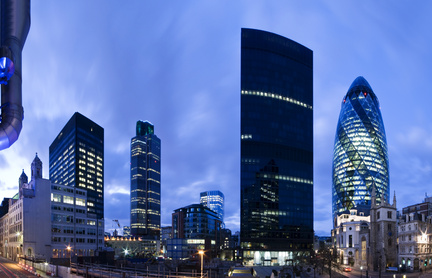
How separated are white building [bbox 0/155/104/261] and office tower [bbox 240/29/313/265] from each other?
63138 millimetres

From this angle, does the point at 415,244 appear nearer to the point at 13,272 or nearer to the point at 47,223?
the point at 13,272

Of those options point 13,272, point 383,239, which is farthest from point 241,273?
point 383,239

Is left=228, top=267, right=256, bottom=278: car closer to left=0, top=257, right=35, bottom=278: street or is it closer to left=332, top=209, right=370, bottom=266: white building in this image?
left=0, top=257, right=35, bottom=278: street

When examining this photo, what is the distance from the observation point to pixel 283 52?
169875 millimetres

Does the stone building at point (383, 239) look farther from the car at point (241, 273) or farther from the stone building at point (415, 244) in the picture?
the car at point (241, 273)

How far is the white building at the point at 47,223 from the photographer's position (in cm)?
11938

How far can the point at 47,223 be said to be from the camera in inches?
4857

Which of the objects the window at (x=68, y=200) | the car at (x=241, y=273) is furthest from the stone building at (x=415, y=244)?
the window at (x=68, y=200)

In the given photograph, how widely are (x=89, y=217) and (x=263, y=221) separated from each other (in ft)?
232

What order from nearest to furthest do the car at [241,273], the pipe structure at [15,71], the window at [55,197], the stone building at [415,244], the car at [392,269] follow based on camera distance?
the pipe structure at [15,71]
the car at [241,273]
the car at [392,269]
the stone building at [415,244]
the window at [55,197]

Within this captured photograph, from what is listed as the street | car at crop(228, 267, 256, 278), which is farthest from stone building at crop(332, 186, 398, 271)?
the street

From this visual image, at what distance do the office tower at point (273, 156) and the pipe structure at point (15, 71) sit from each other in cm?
11275

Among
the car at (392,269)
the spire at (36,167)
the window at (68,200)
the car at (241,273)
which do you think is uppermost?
the spire at (36,167)

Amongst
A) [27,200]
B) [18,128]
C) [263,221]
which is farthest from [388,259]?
[27,200]
